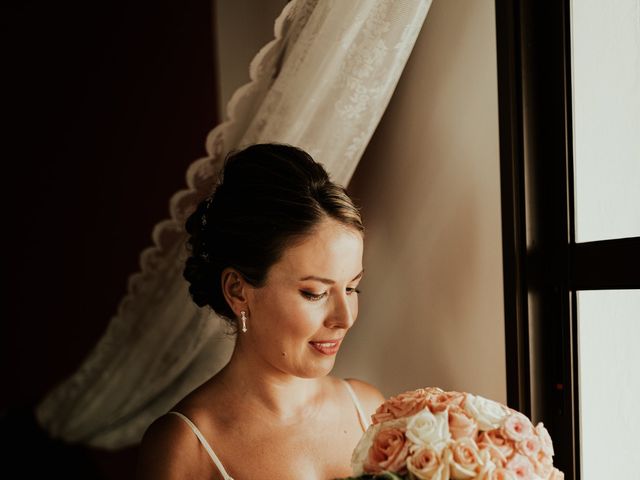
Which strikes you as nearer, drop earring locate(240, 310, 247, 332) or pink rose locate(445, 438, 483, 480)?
pink rose locate(445, 438, 483, 480)

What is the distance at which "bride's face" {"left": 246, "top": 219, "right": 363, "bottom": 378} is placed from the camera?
129cm

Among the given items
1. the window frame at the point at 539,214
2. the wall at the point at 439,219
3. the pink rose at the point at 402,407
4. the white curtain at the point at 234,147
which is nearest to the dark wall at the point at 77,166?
the white curtain at the point at 234,147

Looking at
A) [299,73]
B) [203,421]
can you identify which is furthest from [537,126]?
[203,421]

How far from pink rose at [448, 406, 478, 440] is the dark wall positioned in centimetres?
228

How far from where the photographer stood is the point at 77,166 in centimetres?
314

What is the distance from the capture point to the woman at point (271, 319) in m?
1.30

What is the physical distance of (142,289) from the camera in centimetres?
203

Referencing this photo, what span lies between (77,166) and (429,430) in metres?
2.64

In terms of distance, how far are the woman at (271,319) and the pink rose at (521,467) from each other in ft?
1.49

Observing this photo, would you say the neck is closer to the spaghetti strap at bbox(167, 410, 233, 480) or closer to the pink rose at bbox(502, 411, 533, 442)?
the spaghetti strap at bbox(167, 410, 233, 480)

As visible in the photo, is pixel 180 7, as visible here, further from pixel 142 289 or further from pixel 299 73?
pixel 299 73

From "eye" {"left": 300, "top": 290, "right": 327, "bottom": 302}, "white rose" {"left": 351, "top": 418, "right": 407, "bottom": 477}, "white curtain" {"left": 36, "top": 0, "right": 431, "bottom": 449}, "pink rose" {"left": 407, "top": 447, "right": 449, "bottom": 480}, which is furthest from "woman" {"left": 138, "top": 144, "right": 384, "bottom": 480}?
"pink rose" {"left": 407, "top": 447, "right": 449, "bottom": 480}

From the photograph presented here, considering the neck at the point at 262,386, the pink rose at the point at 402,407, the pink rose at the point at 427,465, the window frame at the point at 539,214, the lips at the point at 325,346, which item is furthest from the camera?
the neck at the point at 262,386

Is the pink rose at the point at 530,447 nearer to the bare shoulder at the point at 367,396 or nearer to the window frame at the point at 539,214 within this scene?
the window frame at the point at 539,214
